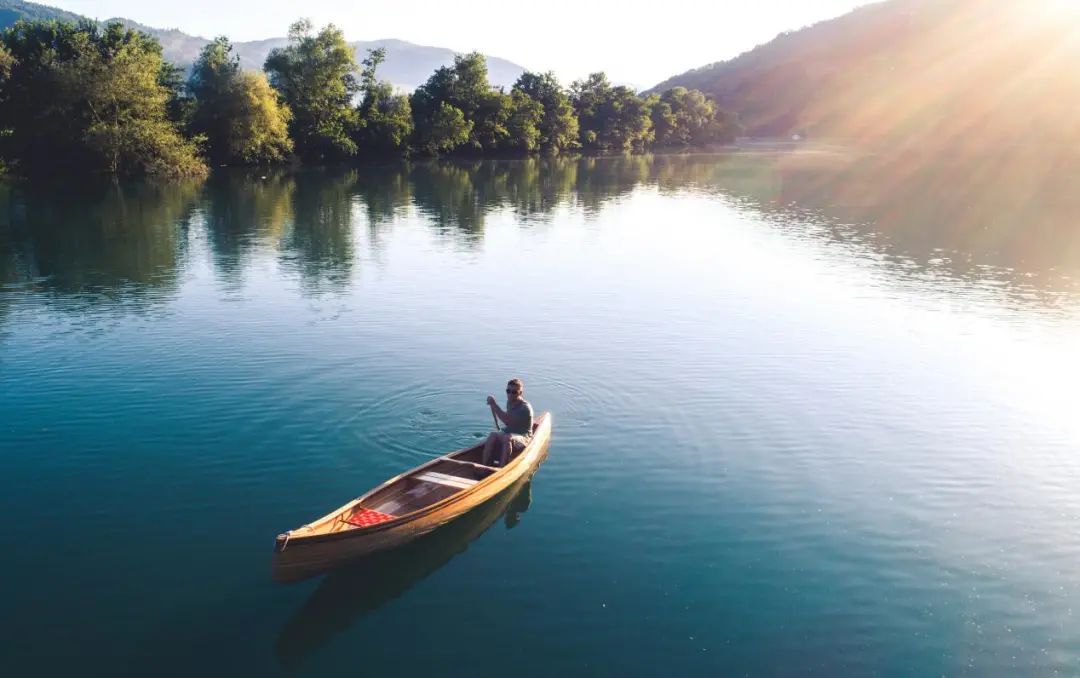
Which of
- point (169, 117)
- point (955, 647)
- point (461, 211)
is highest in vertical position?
point (169, 117)

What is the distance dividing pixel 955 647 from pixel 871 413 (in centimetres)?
953

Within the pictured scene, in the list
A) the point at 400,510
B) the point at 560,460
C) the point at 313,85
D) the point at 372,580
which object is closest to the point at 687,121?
the point at 313,85

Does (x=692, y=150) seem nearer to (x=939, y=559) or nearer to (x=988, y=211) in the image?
(x=988, y=211)

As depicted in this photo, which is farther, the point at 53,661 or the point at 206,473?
the point at 206,473

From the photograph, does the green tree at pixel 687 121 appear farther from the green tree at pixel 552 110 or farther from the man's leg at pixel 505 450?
the man's leg at pixel 505 450

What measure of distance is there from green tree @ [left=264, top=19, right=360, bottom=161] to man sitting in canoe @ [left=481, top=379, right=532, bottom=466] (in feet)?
283

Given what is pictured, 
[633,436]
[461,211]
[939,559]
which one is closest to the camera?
[939,559]

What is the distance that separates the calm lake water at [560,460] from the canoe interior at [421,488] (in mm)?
823

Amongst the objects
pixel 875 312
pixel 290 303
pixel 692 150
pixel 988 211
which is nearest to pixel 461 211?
pixel 290 303

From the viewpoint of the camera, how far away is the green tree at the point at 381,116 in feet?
334


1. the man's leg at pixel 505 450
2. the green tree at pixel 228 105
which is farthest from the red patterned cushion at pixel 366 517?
the green tree at pixel 228 105

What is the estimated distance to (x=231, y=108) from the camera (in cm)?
8200

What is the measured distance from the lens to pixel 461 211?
197 feet

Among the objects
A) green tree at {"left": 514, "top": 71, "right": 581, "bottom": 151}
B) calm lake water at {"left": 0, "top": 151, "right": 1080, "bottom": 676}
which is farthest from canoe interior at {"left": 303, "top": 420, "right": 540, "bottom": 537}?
green tree at {"left": 514, "top": 71, "right": 581, "bottom": 151}
